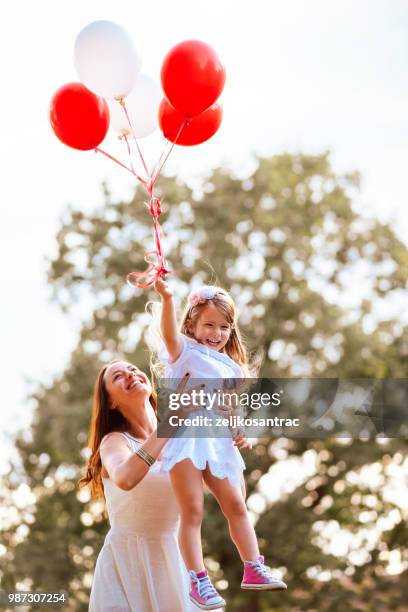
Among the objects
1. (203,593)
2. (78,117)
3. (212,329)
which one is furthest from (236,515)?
(78,117)

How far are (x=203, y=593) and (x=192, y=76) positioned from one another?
160 centimetres

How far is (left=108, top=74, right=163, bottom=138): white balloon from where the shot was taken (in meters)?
3.58

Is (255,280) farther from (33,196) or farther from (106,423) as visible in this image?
(106,423)

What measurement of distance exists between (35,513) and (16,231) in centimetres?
356

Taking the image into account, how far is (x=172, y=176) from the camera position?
38.5 feet

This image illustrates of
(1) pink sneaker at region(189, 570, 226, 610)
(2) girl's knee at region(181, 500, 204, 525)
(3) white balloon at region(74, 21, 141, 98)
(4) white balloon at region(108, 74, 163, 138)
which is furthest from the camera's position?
(4) white balloon at region(108, 74, 163, 138)

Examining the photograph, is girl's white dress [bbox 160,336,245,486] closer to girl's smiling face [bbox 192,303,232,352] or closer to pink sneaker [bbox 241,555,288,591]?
girl's smiling face [bbox 192,303,232,352]

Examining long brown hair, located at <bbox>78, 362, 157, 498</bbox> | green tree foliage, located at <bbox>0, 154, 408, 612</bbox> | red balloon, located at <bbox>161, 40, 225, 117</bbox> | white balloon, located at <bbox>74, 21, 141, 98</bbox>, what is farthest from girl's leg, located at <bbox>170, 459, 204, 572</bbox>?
green tree foliage, located at <bbox>0, 154, 408, 612</bbox>

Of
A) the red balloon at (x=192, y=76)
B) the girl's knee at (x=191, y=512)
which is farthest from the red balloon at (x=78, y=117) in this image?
the girl's knee at (x=191, y=512)

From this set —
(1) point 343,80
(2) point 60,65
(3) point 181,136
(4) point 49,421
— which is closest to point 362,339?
(1) point 343,80

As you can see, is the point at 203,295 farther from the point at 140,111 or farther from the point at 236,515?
the point at 140,111

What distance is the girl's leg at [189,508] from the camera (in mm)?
2613

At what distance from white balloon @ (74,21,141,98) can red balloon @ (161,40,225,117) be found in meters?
0.32

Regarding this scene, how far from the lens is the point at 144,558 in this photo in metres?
2.99
